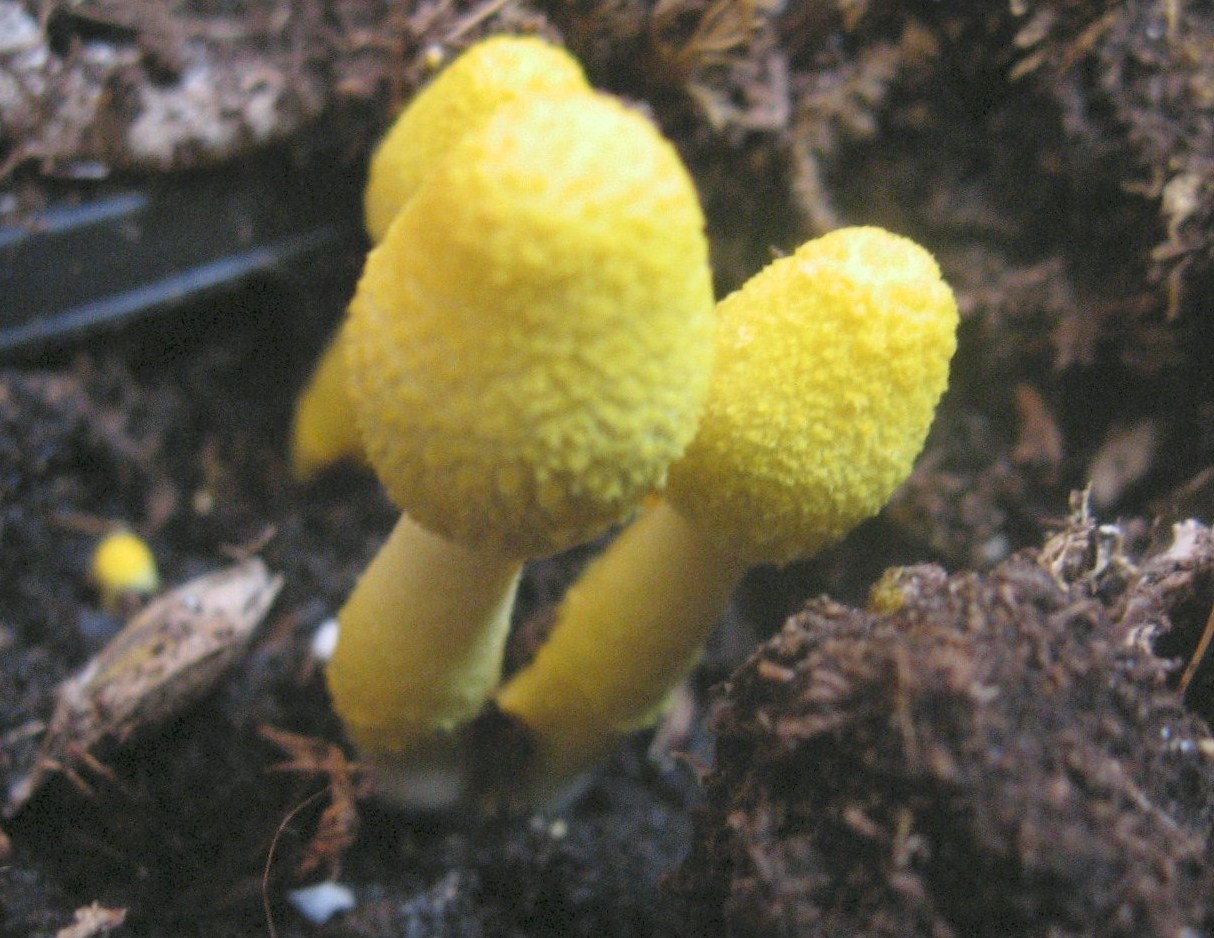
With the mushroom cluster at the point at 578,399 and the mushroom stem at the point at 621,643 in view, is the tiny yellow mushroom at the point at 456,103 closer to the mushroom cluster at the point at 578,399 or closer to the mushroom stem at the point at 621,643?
the mushroom cluster at the point at 578,399

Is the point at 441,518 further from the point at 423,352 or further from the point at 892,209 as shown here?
the point at 892,209

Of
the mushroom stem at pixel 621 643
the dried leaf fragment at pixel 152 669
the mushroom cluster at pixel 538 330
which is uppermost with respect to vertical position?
the mushroom cluster at pixel 538 330

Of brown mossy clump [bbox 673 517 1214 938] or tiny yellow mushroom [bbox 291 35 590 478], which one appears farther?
tiny yellow mushroom [bbox 291 35 590 478]

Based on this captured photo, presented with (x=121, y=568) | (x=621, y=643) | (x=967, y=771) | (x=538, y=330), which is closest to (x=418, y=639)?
(x=621, y=643)

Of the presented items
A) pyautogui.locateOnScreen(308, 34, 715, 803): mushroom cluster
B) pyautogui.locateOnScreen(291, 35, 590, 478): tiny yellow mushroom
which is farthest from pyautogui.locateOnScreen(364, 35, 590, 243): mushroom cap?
pyautogui.locateOnScreen(308, 34, 715, 803): mushroom cluster

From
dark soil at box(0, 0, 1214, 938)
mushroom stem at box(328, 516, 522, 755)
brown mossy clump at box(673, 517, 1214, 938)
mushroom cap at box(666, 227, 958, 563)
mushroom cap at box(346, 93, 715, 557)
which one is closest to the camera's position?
mushroom cap at box(346, 93, 715, 557)

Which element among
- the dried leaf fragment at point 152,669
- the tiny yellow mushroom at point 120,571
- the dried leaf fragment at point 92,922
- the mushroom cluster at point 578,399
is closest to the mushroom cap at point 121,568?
the tiny yellow mushroom at point 120,571

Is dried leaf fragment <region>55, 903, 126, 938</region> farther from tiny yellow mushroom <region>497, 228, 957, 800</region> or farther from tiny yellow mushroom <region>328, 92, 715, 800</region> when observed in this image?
Answer: tiny yellow mushroom <region>497, 228, 957, 800</region>
